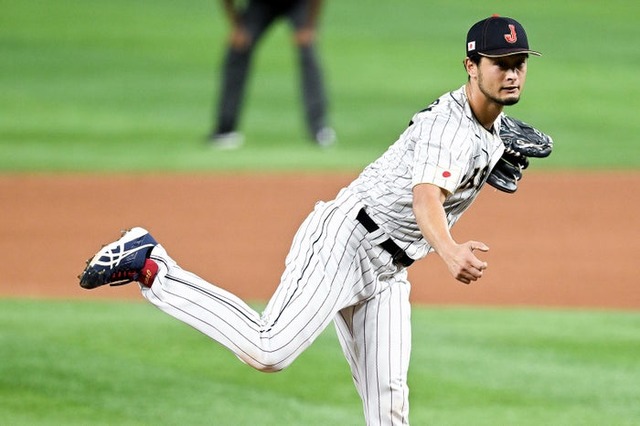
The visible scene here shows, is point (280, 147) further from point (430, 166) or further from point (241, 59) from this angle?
point (430, 166)

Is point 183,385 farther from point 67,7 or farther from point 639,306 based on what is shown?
point 67,7

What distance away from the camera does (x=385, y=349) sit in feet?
17.9

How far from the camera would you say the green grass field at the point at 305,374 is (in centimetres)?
673

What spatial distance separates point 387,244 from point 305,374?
8.10 ft

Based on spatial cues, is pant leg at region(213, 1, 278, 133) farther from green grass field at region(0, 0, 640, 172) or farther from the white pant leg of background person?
the white pant leg of background person

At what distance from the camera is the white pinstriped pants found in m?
5.20

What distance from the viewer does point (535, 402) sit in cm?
695

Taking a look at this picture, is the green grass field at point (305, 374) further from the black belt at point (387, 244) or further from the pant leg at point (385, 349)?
the black belt at point (387, 244)

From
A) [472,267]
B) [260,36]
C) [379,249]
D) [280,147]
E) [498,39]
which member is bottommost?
[280,147]

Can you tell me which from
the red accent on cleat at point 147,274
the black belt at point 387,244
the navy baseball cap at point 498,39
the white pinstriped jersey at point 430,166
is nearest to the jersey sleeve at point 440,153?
the white pinstriped jersey at point 430,166

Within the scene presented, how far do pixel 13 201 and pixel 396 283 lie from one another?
8386 millimetres

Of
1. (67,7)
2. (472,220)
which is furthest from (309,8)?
(67,7)

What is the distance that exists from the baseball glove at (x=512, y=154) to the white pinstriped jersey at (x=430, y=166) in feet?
0.16

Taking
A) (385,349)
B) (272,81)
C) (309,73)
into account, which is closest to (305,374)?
(385,349)
